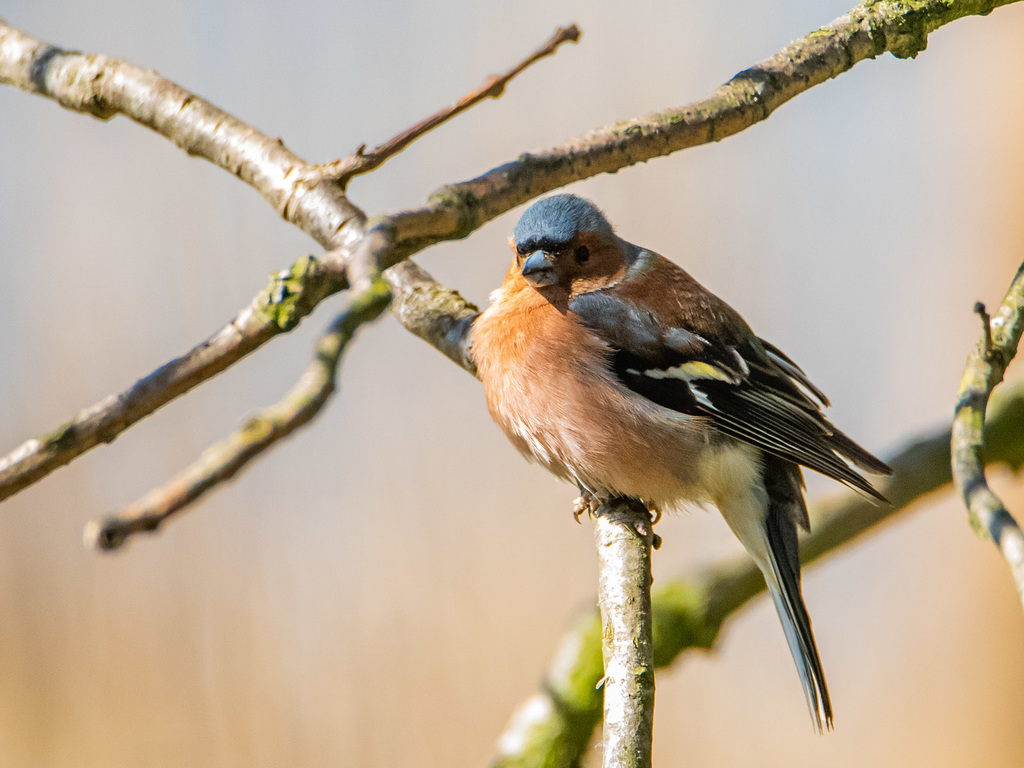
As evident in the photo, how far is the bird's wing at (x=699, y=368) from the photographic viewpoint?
2.87m

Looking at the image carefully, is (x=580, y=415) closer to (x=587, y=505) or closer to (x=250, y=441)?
(x=587, y=505)

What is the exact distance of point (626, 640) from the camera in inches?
Result: 79.3

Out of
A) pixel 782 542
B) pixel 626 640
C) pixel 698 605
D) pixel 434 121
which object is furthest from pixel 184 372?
pixel 698 605

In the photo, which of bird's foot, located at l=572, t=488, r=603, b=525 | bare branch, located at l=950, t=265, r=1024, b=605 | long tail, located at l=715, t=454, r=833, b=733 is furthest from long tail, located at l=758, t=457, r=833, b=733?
bare branch, located at l=950, t=265, r=1024, b=605

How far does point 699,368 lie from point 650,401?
20 cm

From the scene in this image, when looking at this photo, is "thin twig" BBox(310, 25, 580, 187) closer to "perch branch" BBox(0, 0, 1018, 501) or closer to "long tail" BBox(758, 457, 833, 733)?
"perch branch" BBox(0, 0, 1018, 501)

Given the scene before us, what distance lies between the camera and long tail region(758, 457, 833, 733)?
2732 mm

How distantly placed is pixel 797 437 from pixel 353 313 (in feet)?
6.70

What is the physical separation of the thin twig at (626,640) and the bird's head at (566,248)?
90cm

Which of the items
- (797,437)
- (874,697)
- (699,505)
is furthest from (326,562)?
(874,697)

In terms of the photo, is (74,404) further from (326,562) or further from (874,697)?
(874,697)

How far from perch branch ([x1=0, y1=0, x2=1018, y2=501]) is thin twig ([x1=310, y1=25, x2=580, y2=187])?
0.46 feet

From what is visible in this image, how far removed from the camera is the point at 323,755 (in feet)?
13.8

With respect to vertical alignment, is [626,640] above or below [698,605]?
below
